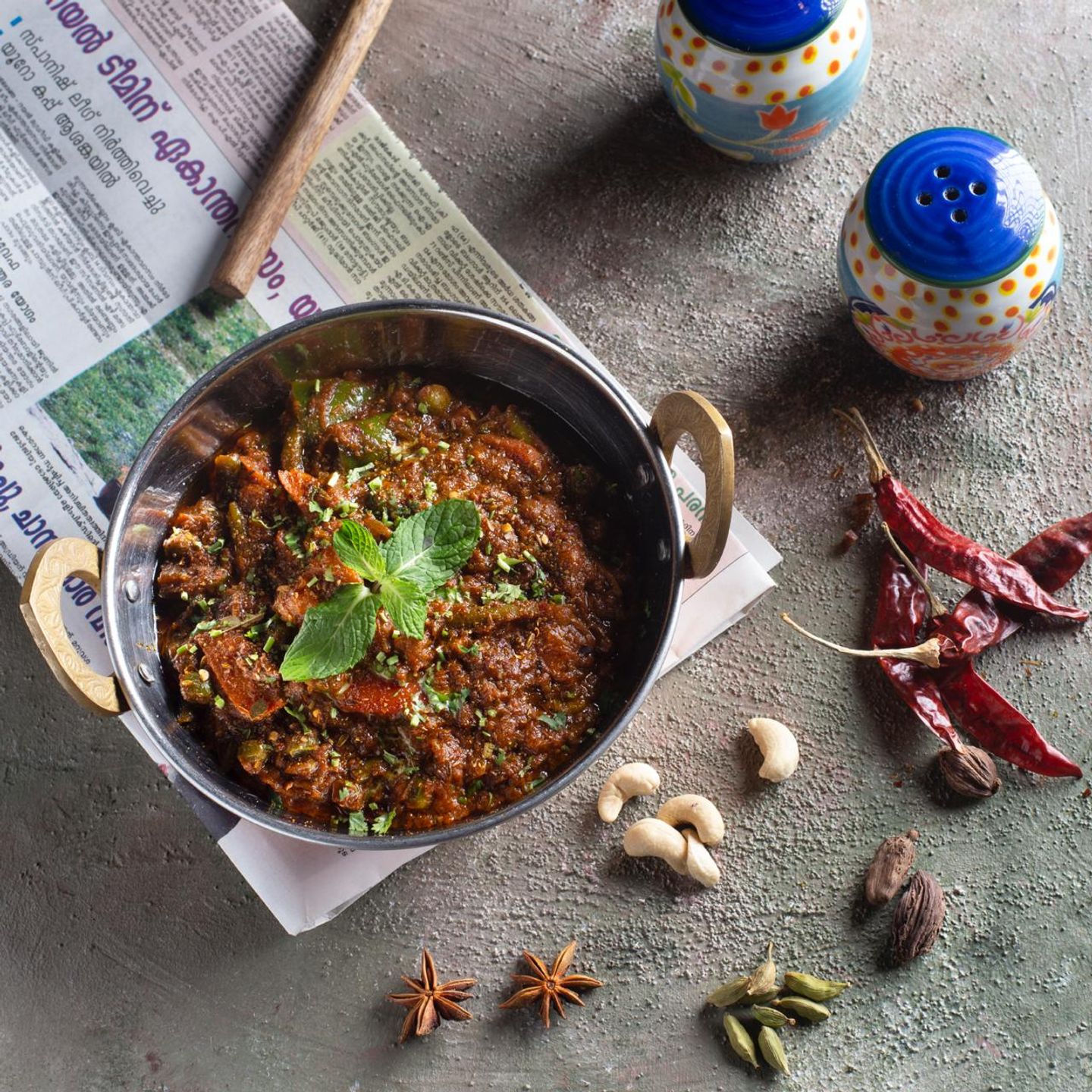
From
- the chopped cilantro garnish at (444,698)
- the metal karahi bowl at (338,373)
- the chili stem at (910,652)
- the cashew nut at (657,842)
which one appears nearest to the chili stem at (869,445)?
the chili stem at (910,652)

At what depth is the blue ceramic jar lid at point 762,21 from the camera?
6.72 feet

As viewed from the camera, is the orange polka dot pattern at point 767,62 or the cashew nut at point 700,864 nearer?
the orange polka dot pattern at point 767,62

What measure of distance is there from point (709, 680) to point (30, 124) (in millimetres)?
2177

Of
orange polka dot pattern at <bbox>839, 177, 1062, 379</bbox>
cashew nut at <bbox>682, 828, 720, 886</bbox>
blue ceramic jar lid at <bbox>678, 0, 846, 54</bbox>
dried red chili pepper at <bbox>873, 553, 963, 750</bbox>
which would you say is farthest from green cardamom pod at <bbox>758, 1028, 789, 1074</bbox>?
blue ceramic jar lid at <bbox>678, 0, 846, 54</bbox>

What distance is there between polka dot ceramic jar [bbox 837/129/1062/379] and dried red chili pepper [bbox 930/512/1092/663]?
1.62ft

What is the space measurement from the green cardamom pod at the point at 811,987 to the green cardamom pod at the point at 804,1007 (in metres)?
0.01

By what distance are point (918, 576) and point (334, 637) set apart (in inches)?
53.8

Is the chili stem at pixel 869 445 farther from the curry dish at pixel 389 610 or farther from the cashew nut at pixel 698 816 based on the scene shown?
the cashew nut at pixel 698 816

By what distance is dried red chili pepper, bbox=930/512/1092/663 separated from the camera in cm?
236

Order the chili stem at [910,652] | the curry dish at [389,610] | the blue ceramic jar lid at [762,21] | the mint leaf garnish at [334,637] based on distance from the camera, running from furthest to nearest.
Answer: the chili stem at [910,652], the blue ceramic jar lid at [762,21], the curry dish at [389,610], the mint leaf garnish at [334,637]

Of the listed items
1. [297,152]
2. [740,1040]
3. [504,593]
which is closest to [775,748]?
[740,1040]

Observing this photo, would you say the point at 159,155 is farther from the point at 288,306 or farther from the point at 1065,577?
the point at 1065,577

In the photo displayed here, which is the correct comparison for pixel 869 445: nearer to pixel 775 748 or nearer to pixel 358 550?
pixel 775 748

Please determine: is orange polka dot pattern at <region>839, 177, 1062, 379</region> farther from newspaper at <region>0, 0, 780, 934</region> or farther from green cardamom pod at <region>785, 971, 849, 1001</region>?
green cardamom pod at <region>785, 971, 849, 1001</region>
